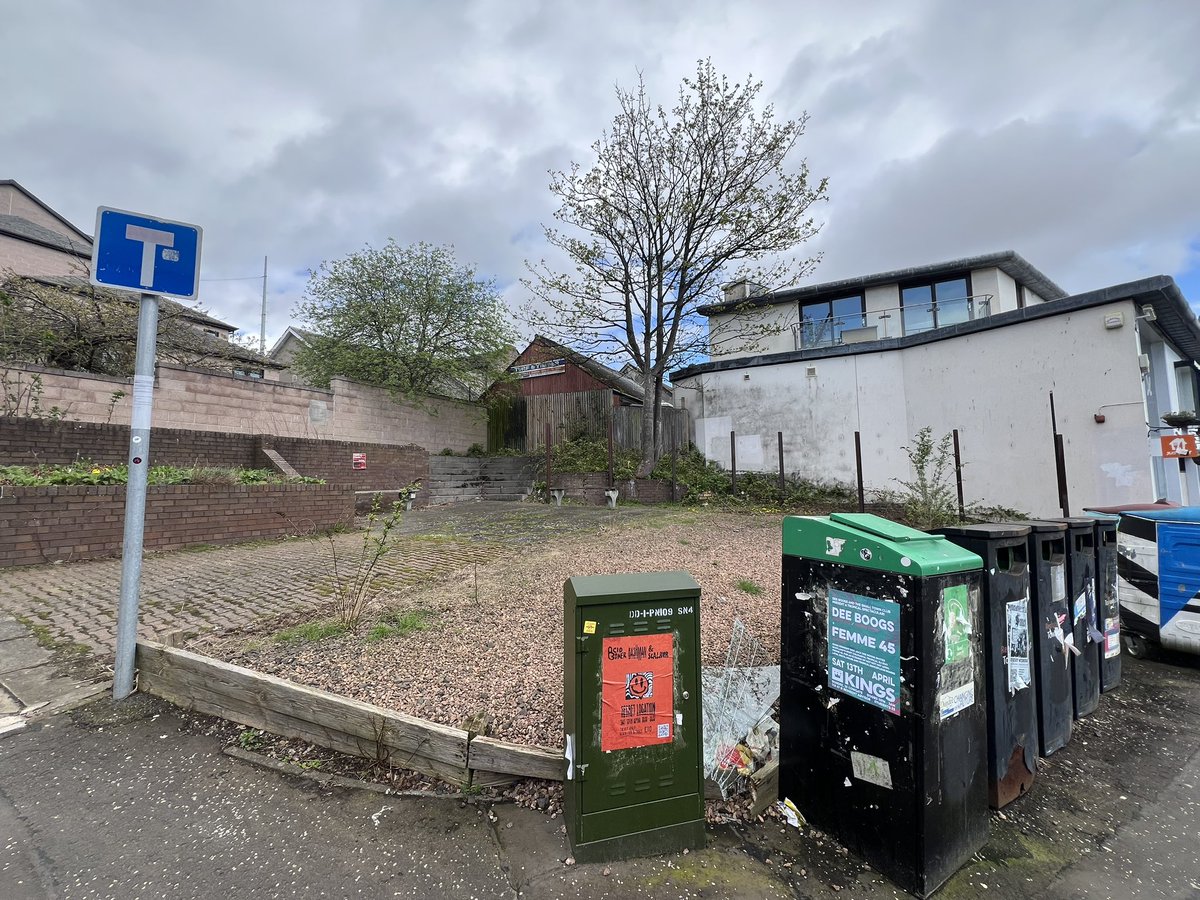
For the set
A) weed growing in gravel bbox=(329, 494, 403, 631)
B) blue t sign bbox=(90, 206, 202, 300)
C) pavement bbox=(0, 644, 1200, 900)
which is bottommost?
pavement bbox=(0, 644, 1200, 900)

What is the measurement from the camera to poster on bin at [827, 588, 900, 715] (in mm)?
2008

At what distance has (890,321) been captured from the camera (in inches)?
683

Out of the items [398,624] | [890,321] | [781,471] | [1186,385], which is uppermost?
[890,321]

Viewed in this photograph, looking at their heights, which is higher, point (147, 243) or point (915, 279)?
point (915, 279)

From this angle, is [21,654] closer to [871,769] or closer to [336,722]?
[336,722]

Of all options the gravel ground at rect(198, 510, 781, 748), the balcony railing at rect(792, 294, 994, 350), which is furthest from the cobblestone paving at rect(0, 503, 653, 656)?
the balcony railing at rect(792, 294, 994, 350)

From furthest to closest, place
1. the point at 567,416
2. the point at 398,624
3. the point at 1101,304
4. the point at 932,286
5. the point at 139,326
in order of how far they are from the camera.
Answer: the point at 567,416
the point at 932,286
the point at 1101,304
the point at 398,624
the point at 139,326

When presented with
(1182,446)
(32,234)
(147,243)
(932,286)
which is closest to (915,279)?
(932,286)

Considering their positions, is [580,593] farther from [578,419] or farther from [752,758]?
[578,419]

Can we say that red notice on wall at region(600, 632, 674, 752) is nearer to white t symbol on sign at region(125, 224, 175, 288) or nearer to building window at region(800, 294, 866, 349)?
white t symbol on sign at region(125, 224, 175, 288)

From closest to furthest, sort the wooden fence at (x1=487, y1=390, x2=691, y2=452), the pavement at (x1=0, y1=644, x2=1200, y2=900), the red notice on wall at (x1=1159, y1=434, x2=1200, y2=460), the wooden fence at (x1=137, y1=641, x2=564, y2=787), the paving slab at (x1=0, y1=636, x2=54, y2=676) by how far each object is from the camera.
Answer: the pavement at (x1=0, y1=644, x2=1200, y2=900)
the wooden fence at (x1=137, y1=641, x2=564, y2=787)
the paving slab at (x1=0, y1=636, x2=54, y2=676)
the red notice on wall at (x1=1159, y1=434, x2=1200, y2=460)
the wooden fence at (x1=487, y1=390, x2=691, y2=452)

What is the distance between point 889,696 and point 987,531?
3.31 feet

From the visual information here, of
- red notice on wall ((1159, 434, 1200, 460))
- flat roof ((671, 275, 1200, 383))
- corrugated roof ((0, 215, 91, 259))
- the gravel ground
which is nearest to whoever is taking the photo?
the gravel ground

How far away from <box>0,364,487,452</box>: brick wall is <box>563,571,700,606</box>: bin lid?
37.1 ft
